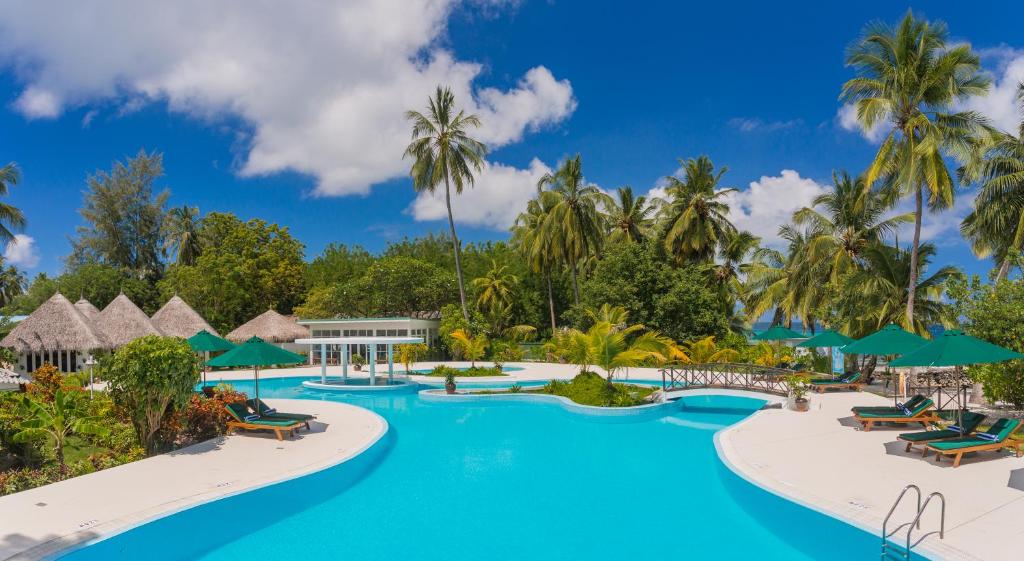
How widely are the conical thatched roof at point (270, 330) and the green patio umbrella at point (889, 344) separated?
27.8 metres

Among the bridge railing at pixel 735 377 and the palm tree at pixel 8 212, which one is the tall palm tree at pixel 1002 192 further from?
the palm tree at pixel 8 212

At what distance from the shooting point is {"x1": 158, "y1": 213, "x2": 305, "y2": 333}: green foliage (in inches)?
1379

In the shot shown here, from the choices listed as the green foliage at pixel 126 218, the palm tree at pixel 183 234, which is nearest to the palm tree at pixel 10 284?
the green foliage at pixel 126 218

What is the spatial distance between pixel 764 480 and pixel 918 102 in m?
14.0

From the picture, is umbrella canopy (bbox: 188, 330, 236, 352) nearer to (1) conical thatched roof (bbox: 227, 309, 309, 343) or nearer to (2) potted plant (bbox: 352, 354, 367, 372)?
(2) potted plant (bbox: 352, 354, 367, 372)

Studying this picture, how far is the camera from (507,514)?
26.1 ft

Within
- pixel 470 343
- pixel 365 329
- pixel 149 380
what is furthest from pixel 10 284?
pixel 149 380

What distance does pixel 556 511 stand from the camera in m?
8.10

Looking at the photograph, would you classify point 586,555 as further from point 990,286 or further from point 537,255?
point 537,255

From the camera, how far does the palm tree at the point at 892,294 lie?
18.1 m

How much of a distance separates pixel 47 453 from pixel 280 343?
22.7 meters

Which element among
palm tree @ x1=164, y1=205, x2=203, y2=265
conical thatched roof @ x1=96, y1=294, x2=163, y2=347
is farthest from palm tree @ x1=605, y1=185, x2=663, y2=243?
palm tree @ x1=164, y1=205, x2=203, y2=265

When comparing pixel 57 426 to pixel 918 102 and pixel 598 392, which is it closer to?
pixel 598 392

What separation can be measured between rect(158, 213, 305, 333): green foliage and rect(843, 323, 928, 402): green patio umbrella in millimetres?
33783
